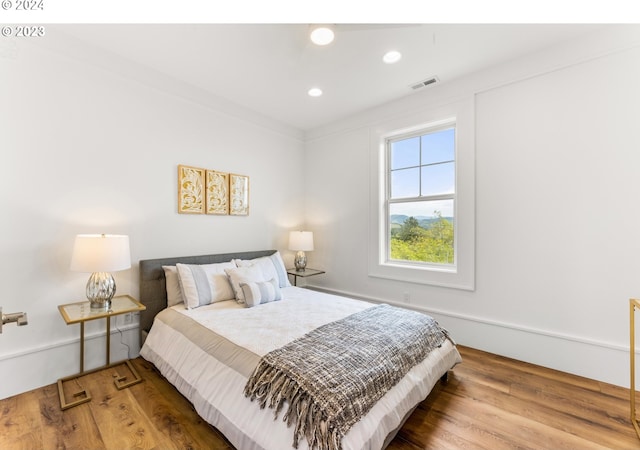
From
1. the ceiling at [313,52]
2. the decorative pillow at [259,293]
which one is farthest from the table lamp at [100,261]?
the ceiling at [313,52]

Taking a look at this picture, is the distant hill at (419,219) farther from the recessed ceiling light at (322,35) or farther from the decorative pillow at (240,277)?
the recessed ceiling light at (322,35)

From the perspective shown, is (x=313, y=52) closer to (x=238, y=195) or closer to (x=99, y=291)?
(x=238, y=195)

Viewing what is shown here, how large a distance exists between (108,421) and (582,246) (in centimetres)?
370

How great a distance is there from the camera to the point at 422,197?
3.37 meters

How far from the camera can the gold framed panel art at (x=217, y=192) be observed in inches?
127

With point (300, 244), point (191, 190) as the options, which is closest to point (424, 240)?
point (300, 244)

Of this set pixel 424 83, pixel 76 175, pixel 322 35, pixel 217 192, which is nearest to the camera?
pixel 322 35

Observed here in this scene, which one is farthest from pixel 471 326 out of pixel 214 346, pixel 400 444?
pixel 214 346

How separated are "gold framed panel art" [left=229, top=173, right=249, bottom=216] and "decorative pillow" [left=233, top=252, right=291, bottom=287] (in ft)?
2.17

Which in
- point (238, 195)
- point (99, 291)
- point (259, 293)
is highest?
point (238, 195)

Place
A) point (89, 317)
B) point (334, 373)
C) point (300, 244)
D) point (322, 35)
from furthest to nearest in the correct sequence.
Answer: point (300, 244)
point (322, 35)
point (89, 317)
point (334, 373)

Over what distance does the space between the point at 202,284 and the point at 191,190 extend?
42.0 inches

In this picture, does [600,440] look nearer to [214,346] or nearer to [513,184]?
[513,184]

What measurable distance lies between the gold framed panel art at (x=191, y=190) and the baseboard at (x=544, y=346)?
2.81 m
